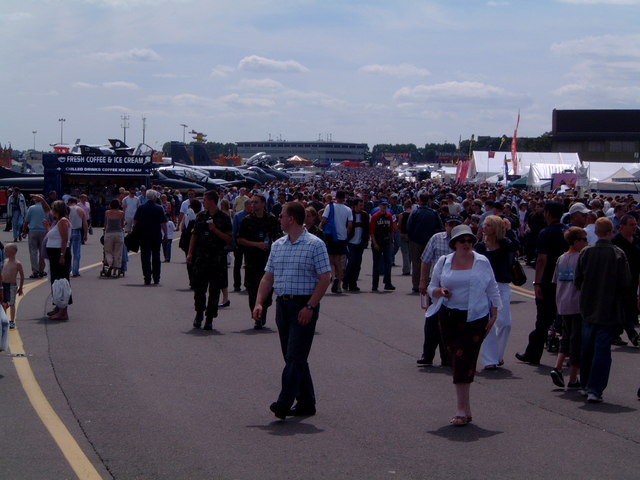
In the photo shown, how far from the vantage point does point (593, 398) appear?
8000 mm

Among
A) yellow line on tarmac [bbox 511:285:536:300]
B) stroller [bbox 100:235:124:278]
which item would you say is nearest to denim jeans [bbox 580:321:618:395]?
yellow line on tarmac [bbox 511:285:536:300]

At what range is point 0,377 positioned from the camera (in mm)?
8805

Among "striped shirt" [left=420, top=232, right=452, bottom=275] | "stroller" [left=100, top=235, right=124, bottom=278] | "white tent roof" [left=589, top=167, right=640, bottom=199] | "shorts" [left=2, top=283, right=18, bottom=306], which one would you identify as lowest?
"stroller" [left=100, top=235, right=124, bottom=278]

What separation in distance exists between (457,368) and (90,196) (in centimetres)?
3519

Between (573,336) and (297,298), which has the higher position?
(297,298)

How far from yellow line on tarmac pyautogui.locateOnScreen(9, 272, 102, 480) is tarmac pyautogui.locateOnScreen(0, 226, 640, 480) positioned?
2 centimetres

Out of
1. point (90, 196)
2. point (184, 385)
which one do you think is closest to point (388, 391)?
point (184, 385)

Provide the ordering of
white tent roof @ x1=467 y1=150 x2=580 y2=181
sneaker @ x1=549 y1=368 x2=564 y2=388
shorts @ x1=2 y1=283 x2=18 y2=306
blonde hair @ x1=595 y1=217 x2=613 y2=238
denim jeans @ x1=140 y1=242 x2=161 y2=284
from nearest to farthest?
blonde hair @ x1=595 y1=217 x2=613 y2=238 → sneaker @ x1=549 y1=368 x2=564 y2=388 → shorts @ x1=2 y1=283 x2=18 y2=306 → denim jeans @ x1=140 y1=242 x2=161 y2=284 → white tent roof @ x1=467 y1=150 x2=580 y2=181

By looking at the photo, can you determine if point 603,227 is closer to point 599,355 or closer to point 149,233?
point 599,355

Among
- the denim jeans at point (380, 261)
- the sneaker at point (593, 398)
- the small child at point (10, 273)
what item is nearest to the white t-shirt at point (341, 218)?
the denim jeans at point (380, 261)

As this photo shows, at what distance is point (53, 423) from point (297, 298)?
224 cm

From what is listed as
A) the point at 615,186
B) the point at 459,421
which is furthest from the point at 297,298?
the point at 615,186

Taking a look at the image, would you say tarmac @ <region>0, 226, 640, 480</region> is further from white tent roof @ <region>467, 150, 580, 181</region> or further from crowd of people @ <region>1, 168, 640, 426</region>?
white tent roof @ <region>467, 150, 580, 181</region>

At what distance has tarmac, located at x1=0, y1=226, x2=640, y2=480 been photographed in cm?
601
